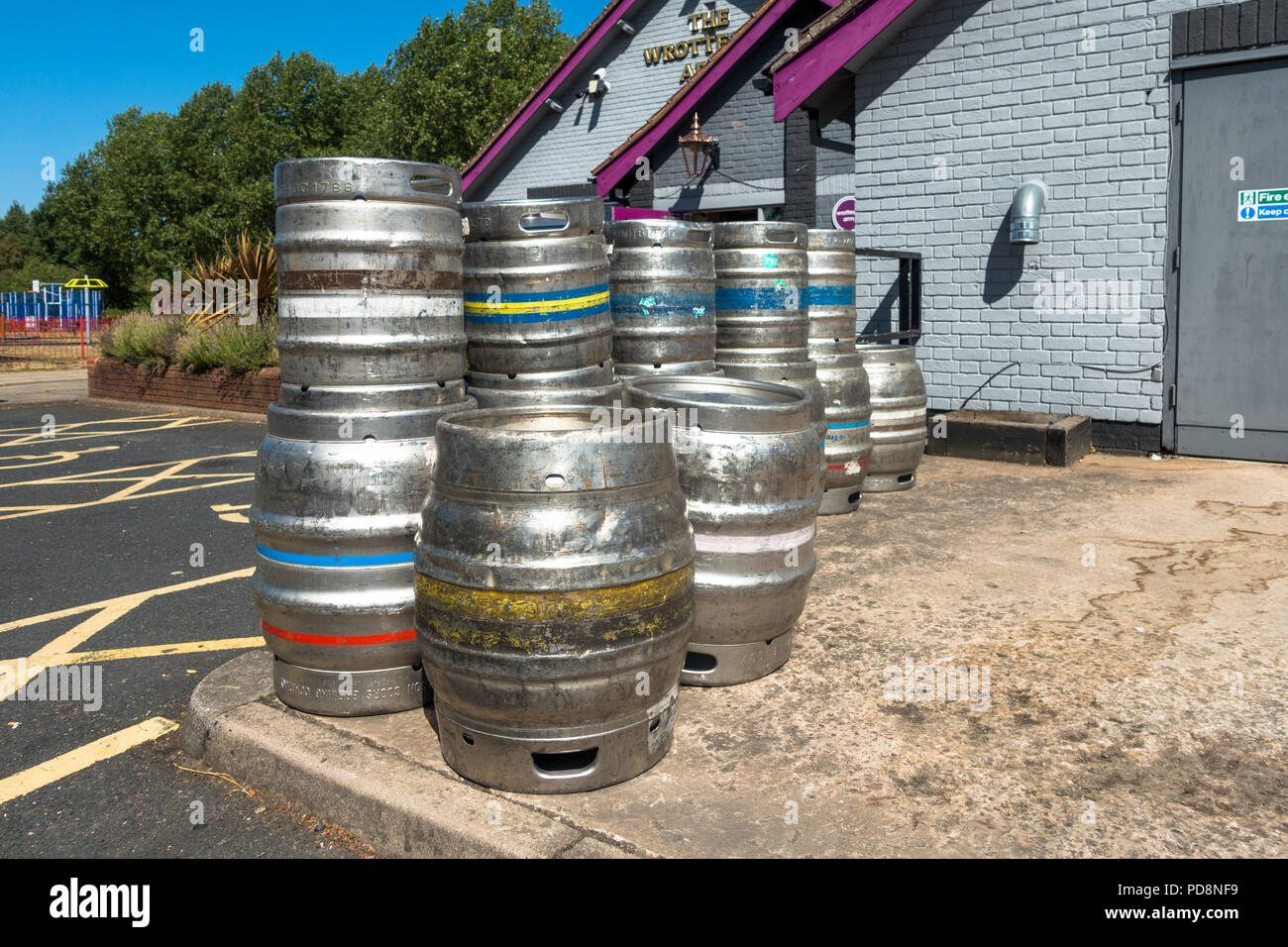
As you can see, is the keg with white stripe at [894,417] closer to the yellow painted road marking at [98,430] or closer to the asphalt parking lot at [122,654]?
the asphalt parking lot at [122,654]

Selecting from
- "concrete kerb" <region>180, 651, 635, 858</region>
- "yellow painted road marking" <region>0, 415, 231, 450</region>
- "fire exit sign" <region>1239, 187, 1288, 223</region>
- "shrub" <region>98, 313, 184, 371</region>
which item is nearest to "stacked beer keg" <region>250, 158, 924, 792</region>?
"concrete kerb" <region>180, 651, 635, 858</region>

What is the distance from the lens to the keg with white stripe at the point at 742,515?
361cm

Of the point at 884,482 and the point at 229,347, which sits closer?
the point at 884,482

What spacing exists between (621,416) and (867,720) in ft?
4.58

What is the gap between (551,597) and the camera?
273 cm

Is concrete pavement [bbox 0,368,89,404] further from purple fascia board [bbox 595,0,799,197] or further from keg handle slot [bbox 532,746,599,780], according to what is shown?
keg handle slot [bbox 532,746,599,780]

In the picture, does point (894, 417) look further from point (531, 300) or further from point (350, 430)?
point (350, 430)

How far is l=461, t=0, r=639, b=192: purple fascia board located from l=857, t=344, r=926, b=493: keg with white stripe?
487 inches

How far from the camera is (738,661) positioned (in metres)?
3.78

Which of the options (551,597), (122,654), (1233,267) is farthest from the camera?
(1233,267)

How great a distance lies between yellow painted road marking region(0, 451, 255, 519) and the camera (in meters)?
7.82

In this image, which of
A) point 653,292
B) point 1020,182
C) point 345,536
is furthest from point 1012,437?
point 345,536

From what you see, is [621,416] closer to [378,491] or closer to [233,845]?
[378,491]

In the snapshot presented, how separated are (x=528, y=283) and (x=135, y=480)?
666cm
